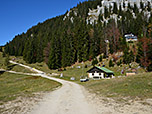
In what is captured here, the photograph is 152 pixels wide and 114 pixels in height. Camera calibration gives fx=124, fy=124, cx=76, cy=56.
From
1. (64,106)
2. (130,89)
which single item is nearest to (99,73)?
(130,89)

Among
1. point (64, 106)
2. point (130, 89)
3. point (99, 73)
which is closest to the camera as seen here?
point (64, 106)

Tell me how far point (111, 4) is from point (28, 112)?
181m

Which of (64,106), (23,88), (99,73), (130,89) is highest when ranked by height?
(99,73)

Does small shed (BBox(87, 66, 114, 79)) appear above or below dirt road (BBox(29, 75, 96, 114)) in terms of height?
above

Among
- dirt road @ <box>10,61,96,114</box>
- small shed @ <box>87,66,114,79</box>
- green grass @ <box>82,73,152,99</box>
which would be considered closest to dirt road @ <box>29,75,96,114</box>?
dirt road @ <box>10,61,96,114</box>

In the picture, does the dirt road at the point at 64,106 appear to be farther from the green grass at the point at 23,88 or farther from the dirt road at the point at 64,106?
the green grass at the point at 23,88

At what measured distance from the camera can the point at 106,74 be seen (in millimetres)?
46812

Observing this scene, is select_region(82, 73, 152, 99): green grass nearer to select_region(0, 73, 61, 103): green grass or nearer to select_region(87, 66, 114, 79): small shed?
select_region(0, 73, 61, 103): green grass

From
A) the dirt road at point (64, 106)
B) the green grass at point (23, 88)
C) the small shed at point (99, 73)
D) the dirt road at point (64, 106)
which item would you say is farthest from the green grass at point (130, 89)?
the small shed at point (99, 73)

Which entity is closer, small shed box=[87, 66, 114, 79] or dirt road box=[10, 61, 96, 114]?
dirt road box=[10, 61, 96, 114]

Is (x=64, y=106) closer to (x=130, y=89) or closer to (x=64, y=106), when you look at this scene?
(x=64, y=106)

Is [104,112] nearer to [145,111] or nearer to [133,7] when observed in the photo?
[145,111]

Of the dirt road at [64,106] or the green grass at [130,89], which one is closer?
the dirt road at [64,106]

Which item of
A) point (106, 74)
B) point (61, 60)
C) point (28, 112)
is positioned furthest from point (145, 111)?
point (61, 60)
